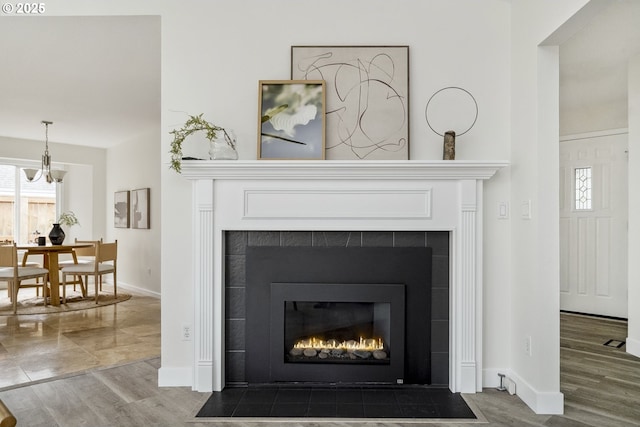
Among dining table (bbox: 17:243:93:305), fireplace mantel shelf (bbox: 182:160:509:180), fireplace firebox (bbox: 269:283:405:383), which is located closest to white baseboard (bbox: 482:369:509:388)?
fireplace firebox (bbox: 269:283:405:383)

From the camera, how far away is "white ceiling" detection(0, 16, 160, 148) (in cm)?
296

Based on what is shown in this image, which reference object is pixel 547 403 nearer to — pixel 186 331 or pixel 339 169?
pixel 339 169

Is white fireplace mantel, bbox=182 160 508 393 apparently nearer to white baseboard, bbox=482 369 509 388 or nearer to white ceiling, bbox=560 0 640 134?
white baseboard, bbox=482 369 509 388

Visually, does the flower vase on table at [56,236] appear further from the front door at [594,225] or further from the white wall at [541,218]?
the front door at [594,225]

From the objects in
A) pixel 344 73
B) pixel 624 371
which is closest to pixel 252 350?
pixel 344 73

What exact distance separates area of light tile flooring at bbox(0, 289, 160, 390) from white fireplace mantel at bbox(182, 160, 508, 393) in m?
1.10

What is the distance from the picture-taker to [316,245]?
262 centimetres

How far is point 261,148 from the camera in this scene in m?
2.62

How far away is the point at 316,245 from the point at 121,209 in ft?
17.4

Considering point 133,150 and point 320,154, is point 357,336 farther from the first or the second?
point 133,150

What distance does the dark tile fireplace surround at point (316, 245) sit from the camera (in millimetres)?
2609

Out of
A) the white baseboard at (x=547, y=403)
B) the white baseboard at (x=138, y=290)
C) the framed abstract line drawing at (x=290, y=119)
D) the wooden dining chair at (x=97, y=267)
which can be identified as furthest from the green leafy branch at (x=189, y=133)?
Result: the white baseboard at (x=138, y=290)

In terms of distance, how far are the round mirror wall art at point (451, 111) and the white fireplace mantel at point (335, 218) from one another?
1.25 ft

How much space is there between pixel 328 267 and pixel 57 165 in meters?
6.56
